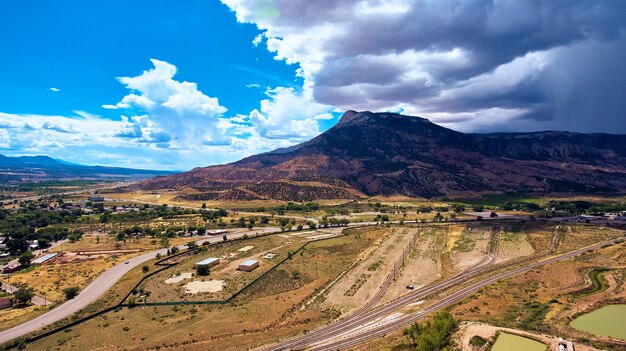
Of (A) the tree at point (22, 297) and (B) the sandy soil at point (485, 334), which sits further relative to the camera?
(A) the tree at point (22, 297)

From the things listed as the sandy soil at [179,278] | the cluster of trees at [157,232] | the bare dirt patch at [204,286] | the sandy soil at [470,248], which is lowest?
the bare dirt patch at [204,286]

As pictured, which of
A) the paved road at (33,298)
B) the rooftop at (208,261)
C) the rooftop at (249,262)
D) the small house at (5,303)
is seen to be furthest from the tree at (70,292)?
the rooftop at (249,262)

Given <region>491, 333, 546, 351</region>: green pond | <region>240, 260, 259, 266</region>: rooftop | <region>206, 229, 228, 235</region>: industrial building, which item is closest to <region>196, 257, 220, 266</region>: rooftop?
<region>240, 260, 259, 266</region>: rooftop

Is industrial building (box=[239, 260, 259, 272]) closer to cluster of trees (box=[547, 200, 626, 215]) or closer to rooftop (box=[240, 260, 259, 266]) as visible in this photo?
rooftop (box=[240, 260, 259, 266])

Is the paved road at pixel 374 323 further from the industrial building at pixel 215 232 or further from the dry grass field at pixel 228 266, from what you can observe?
the industrial building at pixel 215 232

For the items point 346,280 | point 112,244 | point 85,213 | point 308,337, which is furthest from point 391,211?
point 85,213

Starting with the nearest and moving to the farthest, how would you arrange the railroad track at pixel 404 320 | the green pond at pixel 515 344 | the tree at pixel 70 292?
the green pond at pixel 515 344 → the railroad track at pixel 404 320 → the tree at pixel 70 292
